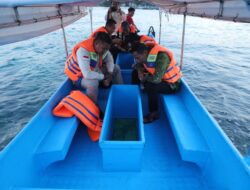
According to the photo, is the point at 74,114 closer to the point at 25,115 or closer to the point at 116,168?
the point at 116,168

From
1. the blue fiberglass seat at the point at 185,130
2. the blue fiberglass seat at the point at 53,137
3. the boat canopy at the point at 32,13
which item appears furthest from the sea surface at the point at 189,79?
the boat canopy at the point at 32,13

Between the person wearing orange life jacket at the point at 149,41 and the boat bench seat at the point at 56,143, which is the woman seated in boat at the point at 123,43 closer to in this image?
the person wearing orange life jacket at the point at 149,41

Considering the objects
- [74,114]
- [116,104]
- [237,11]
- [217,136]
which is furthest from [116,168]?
[237,11]

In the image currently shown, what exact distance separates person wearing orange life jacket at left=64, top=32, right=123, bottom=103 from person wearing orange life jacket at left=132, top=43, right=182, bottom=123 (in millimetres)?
442

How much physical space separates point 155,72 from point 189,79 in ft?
16.8

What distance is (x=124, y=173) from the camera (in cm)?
210

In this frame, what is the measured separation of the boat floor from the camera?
6.51ft

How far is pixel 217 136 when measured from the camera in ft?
6.35

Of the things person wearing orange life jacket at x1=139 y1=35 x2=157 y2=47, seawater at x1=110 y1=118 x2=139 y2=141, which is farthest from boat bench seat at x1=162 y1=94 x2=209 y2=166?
person wearing orange life jacket at x1=139 y1=35 x2=157 y2=47

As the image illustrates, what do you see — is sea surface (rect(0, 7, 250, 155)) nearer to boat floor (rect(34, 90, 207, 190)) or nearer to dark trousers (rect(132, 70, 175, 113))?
dark trousers (rect(132, 70, 175, 113))

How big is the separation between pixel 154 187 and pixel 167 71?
1542mm

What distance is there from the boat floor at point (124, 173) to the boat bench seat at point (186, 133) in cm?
19

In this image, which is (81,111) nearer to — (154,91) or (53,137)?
(53,137)

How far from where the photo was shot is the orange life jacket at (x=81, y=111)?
2.46 metres
